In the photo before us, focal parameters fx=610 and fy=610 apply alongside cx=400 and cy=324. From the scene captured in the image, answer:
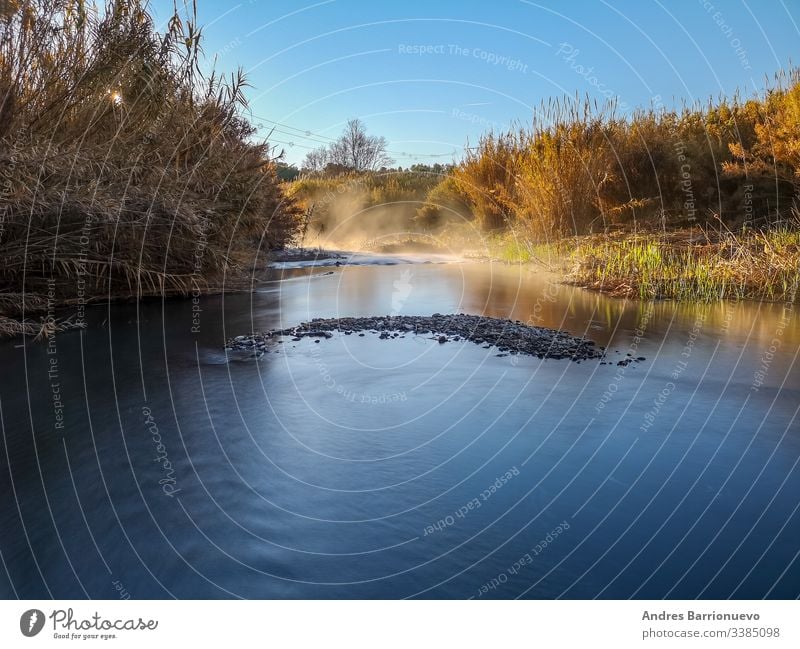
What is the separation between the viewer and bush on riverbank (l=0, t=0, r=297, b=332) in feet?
25.7

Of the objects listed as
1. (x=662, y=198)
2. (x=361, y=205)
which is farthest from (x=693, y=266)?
(x=361, y=205)

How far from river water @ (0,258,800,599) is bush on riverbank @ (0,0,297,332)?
174 cm

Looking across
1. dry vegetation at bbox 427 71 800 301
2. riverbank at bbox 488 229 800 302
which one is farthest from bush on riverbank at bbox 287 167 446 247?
riverbank at bbox 488 229 800 302

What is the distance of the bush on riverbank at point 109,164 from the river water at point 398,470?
5.70 ft

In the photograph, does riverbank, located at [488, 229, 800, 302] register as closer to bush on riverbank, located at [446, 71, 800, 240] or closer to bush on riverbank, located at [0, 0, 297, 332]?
bush on riverbank, located at [446, 71, 800, 240]

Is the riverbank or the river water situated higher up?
the riverbank

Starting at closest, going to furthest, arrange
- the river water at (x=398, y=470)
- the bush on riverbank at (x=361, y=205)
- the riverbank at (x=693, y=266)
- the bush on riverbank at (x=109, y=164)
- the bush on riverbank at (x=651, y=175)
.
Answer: the river water at (x=398, y=470)
the bush on riverbank at (x=109, y=164)
the riverbank at (x=693, y=266)
the bush on riverbank at (x=651, y=175)
the bush on riverbank at (x=361, y=205)

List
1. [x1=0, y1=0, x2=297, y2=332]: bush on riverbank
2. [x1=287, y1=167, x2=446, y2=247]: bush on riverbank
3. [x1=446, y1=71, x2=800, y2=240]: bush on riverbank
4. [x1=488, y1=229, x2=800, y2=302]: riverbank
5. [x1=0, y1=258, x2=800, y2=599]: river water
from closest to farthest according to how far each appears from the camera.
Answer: [x1=0, y1=258, x2=800, y2=599]: river water → [x1=0, y1=0, x2=297, y2=332]: bush on riverbank → [x1=488, y1=229, x2=800, y2=302]: riverbank → [x1=446, y1=71, x2=800, y2=240]: bush on riverbank → [x1=287, y1=167, x2=446, y2=247]: bush on riverbank

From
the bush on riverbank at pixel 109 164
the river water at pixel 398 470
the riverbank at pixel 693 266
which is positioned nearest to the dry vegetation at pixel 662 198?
the riverbank at pixel 693 266

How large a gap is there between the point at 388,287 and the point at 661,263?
5662 millimetres

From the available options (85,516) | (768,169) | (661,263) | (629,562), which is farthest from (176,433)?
(768,169)

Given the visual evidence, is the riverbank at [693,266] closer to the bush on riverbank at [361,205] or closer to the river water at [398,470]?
the river water at [398,470]

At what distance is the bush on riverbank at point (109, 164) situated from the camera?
25.7 ft

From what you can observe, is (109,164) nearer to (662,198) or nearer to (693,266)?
(693,266)
